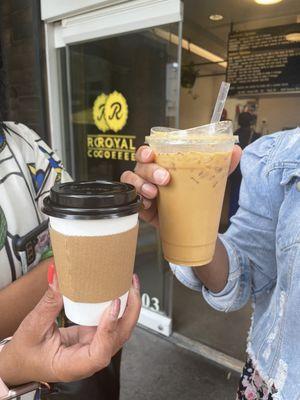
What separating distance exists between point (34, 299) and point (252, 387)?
659mm

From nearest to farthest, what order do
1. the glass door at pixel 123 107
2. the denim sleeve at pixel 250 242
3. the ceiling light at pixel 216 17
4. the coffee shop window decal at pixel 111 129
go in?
the denim sleeve at pixel 250 242 → the glass door at pixel 123 107 → the coffee shop window decal at pixel 111 129 → the ceiling light at pixel 216 17

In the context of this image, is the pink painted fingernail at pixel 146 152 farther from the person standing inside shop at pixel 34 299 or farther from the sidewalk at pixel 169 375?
the sidewalk at pixel 169 375

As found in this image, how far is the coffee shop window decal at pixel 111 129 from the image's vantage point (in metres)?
2.64

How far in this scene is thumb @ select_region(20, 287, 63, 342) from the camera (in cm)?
57

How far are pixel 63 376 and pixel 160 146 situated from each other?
0.46m

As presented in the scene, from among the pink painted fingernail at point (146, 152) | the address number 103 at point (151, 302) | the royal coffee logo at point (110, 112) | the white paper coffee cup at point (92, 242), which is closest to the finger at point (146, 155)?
the pink painted fingernail at point (146, 152)

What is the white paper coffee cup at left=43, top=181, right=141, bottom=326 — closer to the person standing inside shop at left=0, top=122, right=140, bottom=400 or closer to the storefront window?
the person standing inside shop at left=0, top=122, right=140, bottom=400

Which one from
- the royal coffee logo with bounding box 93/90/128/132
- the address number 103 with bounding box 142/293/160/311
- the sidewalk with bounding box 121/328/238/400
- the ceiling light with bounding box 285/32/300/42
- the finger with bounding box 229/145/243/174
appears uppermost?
the ceiling light with bounding box 285/32/300/42

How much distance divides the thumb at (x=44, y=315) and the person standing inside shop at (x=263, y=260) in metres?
0.27

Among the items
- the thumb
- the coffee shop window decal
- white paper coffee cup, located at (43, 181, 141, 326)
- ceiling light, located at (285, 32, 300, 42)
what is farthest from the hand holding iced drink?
ceiling light, located at (285, 32, 300, 42)

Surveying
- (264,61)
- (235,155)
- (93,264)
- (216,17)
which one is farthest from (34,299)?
(216,17)

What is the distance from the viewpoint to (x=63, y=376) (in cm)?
58

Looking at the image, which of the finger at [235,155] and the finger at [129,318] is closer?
the finger at [129,318]

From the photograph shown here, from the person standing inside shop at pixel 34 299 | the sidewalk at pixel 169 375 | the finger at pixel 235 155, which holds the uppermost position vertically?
the finger at pixel 235 155
